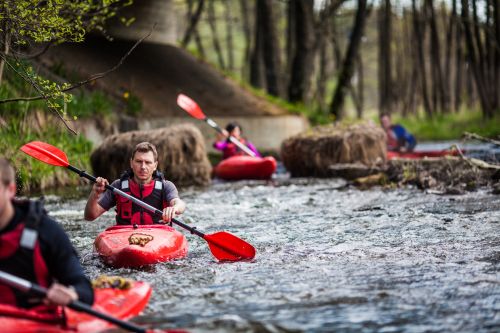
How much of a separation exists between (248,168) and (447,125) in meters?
9.90

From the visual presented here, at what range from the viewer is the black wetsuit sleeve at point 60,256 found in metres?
3.92

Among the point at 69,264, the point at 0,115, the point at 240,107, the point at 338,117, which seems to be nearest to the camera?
the point at 69,264

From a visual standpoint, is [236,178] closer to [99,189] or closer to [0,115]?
[0,115]

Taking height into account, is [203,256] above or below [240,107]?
below

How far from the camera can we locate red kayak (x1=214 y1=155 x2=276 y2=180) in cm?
1316

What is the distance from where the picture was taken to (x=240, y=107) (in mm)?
20094

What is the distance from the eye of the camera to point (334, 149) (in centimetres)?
1366

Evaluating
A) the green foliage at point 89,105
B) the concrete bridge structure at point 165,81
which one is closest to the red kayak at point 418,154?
the concrete bridge structure at point 165,81

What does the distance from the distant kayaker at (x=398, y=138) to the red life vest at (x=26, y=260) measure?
12083 mm

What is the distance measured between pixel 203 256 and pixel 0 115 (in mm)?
6059

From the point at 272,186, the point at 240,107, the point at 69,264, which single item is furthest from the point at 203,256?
the point at 240,107

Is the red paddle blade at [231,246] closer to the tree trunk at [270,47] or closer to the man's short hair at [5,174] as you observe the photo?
the man's short hair at [5,174]

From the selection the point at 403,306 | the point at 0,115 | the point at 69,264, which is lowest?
the point at 403,306

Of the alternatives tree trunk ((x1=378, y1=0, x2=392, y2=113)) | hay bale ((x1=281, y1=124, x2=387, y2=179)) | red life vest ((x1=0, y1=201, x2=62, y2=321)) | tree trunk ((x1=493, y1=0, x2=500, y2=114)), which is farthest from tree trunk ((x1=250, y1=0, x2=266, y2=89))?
red life vest ((x1=0, y1=201, x2=62, y2=321))
